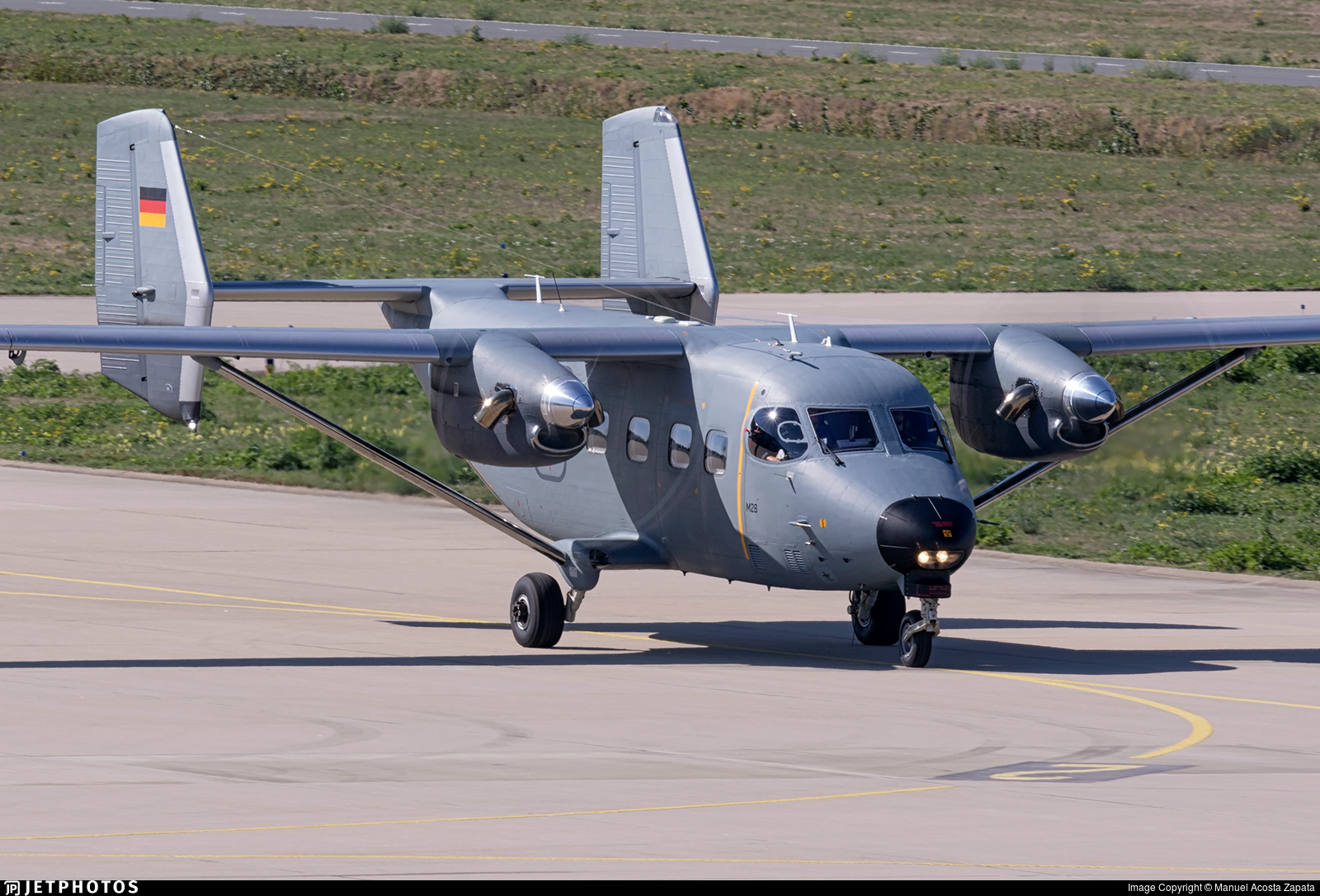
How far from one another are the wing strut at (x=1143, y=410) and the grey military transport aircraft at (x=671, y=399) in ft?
0.15

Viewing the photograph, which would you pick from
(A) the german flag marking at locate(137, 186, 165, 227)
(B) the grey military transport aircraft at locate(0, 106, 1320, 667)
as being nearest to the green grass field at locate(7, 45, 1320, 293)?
(A) the german flag marking at locate(137, 186, 165, 227)

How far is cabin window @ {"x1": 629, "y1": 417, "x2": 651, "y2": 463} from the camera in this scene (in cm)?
2230

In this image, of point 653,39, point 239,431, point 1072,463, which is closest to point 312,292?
point 1072,463

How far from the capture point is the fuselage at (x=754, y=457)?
65.2 feet

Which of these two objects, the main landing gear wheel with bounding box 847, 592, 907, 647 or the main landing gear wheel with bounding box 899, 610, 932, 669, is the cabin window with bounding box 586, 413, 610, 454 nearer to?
the main landing gear wheel with bounding box 847, 592, 907, 647

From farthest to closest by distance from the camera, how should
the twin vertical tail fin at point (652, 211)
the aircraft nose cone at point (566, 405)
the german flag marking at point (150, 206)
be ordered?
the twin vertical tail fin at point (652, 211) → the german flag marking at point (150, 206) → the aircraft nose cone at point (566, 405)

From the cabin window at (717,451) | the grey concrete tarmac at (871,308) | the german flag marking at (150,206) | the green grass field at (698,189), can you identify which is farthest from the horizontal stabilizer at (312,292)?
the grey concrete tarmac at (871,308)

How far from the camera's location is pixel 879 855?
1235cm

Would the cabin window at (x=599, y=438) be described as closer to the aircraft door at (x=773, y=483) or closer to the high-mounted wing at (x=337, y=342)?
the high-mounted wing at (x=337, y=342)

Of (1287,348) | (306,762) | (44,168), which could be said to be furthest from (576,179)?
(306,762)

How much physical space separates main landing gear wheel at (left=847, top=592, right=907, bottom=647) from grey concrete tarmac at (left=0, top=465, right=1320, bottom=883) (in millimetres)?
196

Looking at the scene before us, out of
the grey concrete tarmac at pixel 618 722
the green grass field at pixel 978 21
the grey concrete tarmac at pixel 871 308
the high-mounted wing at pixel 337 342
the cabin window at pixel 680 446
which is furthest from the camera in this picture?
the green grass field at pixel 978 21

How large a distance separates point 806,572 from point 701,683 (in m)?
1.63

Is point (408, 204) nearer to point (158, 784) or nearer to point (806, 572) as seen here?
point (806, 572)
